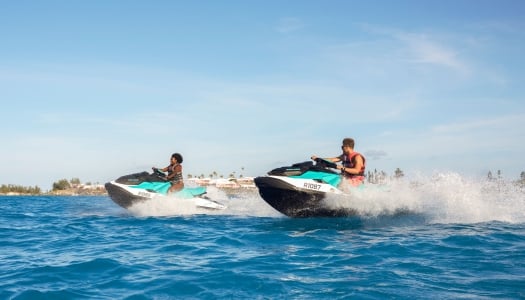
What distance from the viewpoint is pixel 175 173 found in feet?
49.3

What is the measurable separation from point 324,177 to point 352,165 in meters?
0.95

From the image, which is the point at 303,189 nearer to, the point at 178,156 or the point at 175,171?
the point at 175,171

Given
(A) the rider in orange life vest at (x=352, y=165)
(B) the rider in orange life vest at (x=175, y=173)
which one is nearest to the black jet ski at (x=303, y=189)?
(A) the rider in orange life vest at (x=352, y=165)

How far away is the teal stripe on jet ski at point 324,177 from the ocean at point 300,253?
0.62m

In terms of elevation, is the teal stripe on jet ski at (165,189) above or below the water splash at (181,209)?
above

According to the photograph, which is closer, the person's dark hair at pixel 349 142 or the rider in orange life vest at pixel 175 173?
the person's dark hair at pixel 349 142

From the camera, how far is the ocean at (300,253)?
4980mm

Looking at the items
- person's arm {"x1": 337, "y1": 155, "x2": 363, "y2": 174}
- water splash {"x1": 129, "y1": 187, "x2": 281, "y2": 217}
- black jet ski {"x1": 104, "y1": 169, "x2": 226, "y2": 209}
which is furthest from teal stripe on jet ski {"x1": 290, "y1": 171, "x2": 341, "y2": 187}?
black jet ski {"x1": 104, "y1": 169, "x2": 226, "y2": 209}

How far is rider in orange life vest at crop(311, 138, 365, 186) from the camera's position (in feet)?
37.8

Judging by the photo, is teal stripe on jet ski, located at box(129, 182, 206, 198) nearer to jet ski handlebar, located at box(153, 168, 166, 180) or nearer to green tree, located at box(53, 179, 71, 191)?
jet ski handlebar, located at box(153, 168, 166, 180)

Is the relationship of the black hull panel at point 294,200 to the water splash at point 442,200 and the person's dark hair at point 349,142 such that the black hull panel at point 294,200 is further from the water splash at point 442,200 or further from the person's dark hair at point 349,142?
the person's dark hair at point 349,142

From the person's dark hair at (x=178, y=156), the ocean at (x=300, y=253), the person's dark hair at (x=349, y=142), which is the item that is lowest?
the ocean at (x=300, y=253)

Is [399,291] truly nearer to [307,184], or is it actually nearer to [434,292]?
[434,292]

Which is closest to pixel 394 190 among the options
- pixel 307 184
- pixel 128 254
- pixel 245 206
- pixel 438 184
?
pixel 438 184
